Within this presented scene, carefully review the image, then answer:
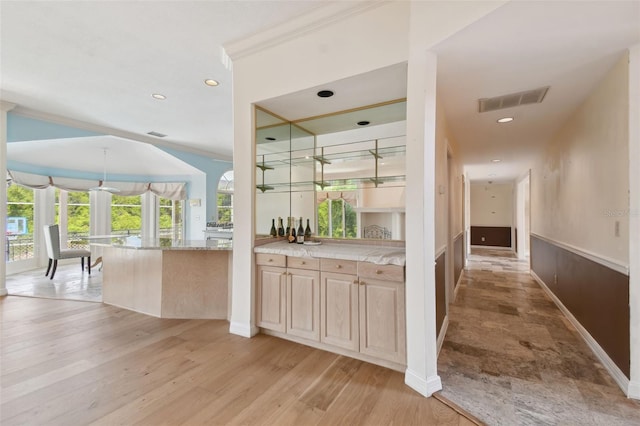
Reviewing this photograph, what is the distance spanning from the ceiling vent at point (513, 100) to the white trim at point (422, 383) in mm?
2462

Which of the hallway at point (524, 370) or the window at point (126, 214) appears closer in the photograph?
the hallway at point (524, 370)

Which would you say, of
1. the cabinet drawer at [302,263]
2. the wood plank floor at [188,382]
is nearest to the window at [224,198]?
the wood plank floor at [188,382]

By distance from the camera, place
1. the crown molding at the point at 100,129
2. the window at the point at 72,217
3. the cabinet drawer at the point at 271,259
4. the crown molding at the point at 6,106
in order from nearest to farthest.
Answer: the cabinet drawer at the point at 271,259
the crown molding at the point at 6,106
the crown molding at the point at 100,129
the window at the point at 72,217

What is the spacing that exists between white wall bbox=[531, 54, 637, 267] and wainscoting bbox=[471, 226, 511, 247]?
6.25 meters

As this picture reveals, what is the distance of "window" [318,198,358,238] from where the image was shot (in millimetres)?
3041

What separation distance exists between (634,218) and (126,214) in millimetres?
9540

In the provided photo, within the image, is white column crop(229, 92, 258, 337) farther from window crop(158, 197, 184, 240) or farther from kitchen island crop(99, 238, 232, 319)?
window crop(158, 197, 184, 240)

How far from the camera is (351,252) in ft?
7.95

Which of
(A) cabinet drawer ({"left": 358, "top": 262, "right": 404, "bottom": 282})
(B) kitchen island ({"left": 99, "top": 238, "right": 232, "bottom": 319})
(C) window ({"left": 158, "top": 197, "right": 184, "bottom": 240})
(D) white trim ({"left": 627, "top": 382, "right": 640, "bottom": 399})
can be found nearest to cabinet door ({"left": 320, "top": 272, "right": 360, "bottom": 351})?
(A) cabinet drawer ({"left": 358, "top": 262, "right": 404, "bottom": 282})

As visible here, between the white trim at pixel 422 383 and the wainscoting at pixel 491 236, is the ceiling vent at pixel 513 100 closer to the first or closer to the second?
the white trim at pixel 422 383

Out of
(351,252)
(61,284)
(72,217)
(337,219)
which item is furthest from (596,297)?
(72,217)

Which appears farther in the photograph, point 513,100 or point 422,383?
point 513,100

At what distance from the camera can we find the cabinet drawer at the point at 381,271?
214cm

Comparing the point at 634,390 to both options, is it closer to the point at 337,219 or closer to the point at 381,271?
the point at 381,271
